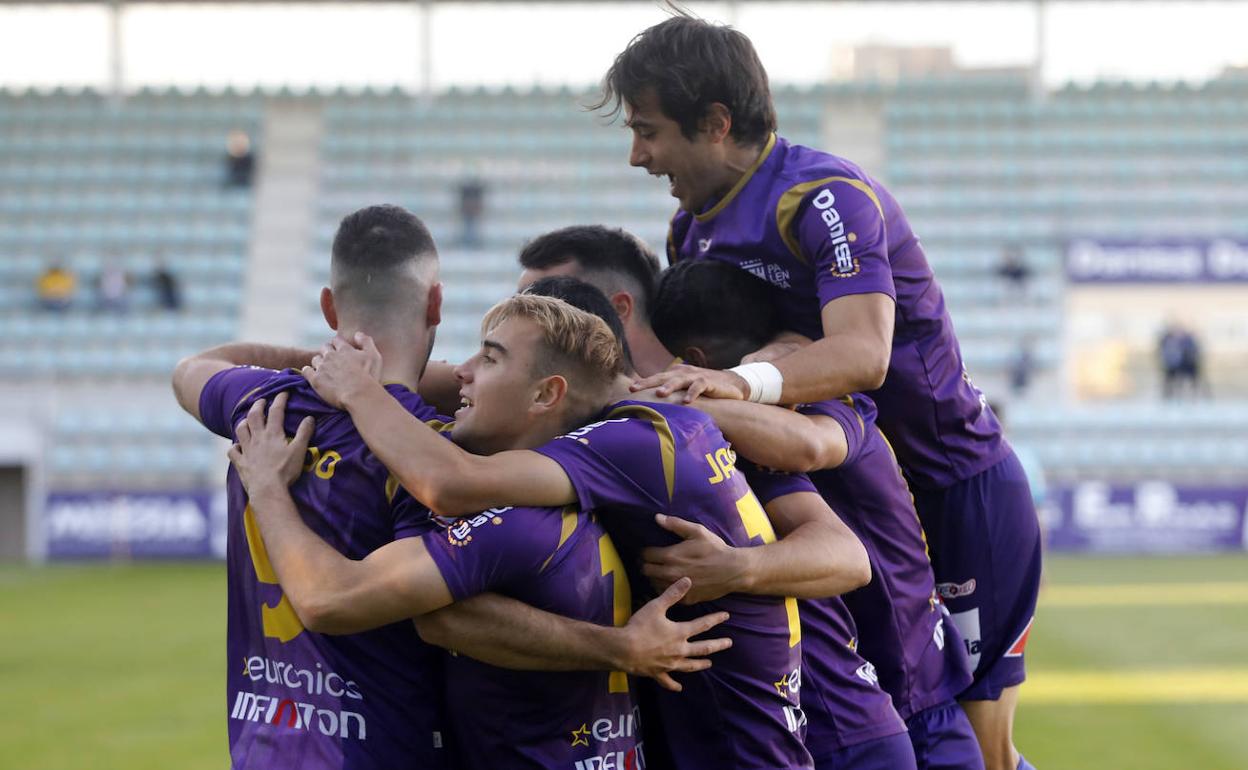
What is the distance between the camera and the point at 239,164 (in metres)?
23.3

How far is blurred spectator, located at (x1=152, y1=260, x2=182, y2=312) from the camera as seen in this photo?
21328mm

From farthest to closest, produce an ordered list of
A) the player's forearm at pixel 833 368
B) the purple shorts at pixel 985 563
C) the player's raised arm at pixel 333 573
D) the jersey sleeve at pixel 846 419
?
1. the purple shorts at pixel 985 563
2. the jersey sleeve at pixel 846 419
3. the player's forearm at pixel 833 368
4. the player's raised arm at pixel 333 573

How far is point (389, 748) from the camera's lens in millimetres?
2961

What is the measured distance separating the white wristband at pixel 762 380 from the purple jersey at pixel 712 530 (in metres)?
0.26

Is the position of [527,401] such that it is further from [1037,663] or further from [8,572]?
[8,572]

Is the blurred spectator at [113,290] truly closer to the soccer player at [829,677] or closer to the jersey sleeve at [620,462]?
the soccer player at [829,677]

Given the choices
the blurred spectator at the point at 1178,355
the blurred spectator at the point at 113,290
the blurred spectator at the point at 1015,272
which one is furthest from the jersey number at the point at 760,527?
the blurred spectator at the point at 113,290

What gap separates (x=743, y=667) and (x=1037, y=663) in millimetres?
7513

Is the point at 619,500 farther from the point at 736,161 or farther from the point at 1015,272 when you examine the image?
the point at 1015,272

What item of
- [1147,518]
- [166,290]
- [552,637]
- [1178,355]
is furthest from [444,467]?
[1178,355]

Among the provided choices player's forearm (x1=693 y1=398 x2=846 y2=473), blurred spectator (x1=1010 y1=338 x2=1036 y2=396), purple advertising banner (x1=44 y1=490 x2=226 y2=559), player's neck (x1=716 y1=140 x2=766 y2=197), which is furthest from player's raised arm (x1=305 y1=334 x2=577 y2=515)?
blurred spectator (x1=1010 y1=338 x2=1036 y2=396)

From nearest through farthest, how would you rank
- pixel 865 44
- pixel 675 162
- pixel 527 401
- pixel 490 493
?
pixel 490 493 → pixel 527 401 → pixel 675 162 → pixel 865 44

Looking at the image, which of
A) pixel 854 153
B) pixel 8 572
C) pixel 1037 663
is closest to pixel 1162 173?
pixel 854 153

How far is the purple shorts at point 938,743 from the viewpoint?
3713mm
